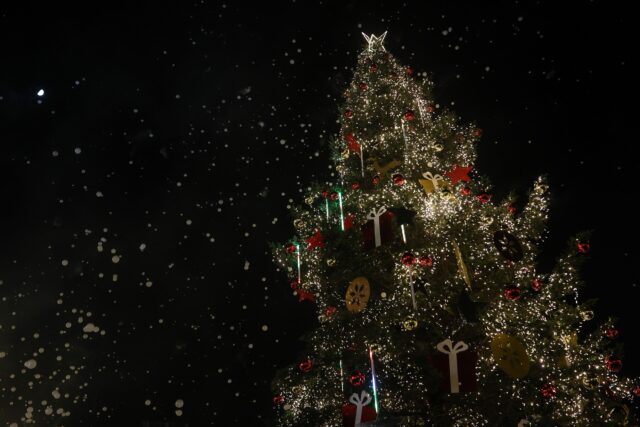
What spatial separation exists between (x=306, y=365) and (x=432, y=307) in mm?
1809

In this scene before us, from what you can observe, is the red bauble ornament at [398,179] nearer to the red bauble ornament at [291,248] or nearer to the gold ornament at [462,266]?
the gold ornament at [462,266]

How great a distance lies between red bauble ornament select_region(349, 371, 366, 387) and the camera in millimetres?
5922

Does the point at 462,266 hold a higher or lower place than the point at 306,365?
higher

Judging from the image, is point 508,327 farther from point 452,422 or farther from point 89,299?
point 89,299

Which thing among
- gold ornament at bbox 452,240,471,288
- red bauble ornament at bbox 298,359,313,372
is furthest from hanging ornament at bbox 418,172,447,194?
red bauble ornament at bbox 298,359,313,372

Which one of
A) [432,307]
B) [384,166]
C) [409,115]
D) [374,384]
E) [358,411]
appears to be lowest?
[358,411]

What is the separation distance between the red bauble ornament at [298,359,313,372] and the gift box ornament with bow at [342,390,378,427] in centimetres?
71

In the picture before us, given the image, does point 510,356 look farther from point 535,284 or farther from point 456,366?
point 535,284

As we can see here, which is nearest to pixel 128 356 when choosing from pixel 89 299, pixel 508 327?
pixel 89 299

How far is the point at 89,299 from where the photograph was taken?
13.1 meters

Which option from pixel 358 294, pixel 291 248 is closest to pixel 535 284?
pixel 358 294

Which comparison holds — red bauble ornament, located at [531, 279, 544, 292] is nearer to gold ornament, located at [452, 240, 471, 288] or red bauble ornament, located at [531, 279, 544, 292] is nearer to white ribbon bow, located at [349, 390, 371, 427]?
gold ornament, located at [452, 240, 471, 288]

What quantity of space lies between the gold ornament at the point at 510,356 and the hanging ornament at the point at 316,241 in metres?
2.63

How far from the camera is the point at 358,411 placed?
5.79 metres
